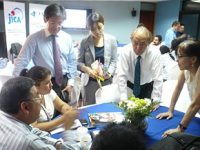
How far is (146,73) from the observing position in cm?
233

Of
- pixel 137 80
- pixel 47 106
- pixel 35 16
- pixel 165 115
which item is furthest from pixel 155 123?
pixel 35 16

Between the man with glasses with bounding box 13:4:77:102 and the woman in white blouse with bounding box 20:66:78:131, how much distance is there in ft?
1.65

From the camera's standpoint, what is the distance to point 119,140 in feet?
2.46

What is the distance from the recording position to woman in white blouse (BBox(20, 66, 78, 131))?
61.3 inches

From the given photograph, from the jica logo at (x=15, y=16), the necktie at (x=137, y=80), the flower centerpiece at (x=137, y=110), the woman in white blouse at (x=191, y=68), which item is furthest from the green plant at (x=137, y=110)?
the jica logo at (x=15, y=16)

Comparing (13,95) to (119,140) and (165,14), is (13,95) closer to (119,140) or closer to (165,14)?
(119,140)

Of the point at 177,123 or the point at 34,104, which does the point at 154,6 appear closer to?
the point at 177,123

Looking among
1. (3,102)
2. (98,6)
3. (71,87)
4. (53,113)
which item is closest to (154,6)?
(98,6)

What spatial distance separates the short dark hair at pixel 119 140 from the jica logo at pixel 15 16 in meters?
6.98

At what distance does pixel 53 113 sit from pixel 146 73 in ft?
3.11

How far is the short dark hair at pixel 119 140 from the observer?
2.43ft

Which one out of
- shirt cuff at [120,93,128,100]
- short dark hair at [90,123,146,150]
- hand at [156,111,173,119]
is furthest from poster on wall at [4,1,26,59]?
short dark hair at [90,123,146,150]

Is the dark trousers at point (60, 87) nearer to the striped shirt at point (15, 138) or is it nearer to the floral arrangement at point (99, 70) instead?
the floral arrangement at point (99, 70)

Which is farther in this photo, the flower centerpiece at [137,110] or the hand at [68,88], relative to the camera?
the hand at [68,88]
